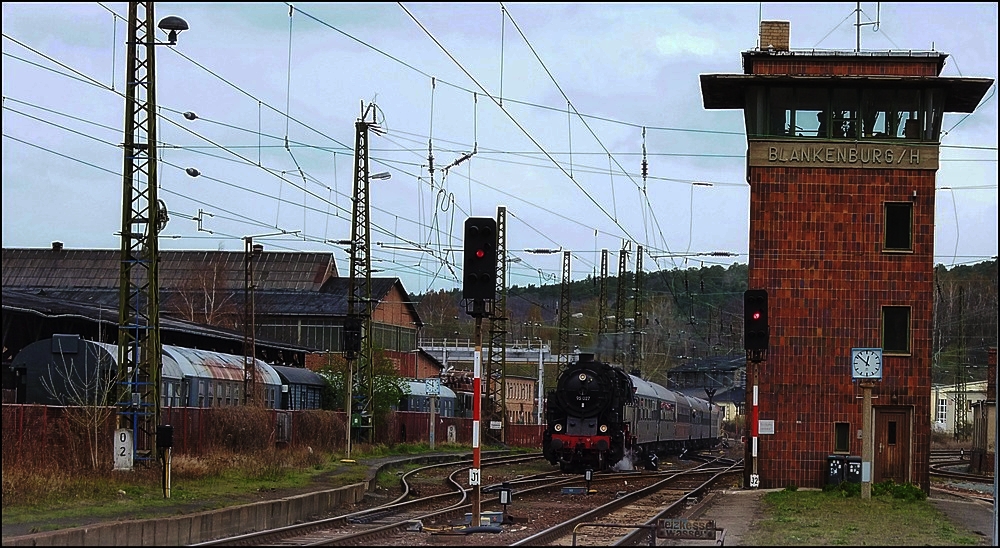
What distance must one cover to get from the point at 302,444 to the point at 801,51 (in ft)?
71.3

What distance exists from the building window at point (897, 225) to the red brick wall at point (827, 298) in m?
0.26

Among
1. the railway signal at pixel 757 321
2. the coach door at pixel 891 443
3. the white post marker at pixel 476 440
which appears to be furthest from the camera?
the coach door at pixel 891 443

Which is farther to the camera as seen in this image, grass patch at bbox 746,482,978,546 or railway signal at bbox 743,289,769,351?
railway signal at bbox 743,289,769,351

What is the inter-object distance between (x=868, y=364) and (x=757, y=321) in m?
3.46

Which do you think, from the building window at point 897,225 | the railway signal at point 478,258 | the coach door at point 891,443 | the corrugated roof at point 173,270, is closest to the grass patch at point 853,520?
the coach door at point 891,443

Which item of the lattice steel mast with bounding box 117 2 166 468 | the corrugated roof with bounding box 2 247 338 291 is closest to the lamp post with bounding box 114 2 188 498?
the lattice steel mast with bounding box 117 2 166 468

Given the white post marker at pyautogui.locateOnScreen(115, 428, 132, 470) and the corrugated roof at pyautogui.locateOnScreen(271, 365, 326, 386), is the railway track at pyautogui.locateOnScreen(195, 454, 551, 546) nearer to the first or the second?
the white post marker at pyautogui.locateOnScreen(115, 428, 132, 470)

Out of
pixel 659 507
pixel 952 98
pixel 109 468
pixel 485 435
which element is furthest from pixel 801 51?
pixel 485 435

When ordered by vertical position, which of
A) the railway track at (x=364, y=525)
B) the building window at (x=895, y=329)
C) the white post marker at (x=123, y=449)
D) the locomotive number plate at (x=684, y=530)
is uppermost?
the building window at (x=895, y=329)

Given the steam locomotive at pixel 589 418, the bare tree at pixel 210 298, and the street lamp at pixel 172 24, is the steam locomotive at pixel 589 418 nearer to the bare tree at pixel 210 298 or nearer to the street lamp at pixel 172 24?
the street lamp at pixel 172 24

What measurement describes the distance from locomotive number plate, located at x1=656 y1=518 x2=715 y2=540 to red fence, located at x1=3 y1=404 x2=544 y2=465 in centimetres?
1288

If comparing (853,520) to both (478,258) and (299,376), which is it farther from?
(299,376)

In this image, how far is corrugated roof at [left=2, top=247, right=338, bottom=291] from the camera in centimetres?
10300

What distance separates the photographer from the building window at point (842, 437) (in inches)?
1324
